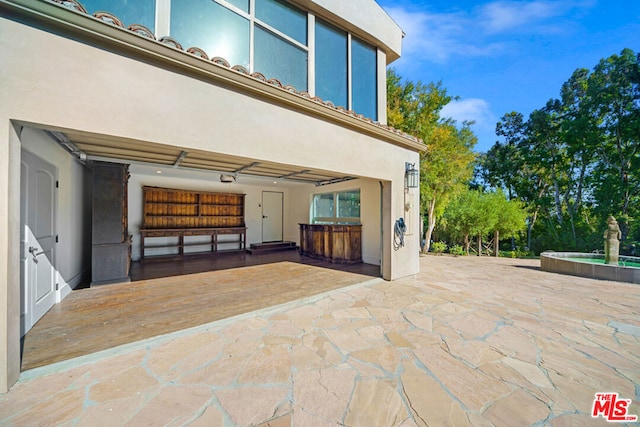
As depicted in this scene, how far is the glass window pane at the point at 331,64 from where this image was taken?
5422 millimetres

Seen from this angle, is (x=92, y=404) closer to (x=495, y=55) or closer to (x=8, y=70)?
(x=8, y=70)

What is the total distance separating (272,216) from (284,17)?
716 centimetres

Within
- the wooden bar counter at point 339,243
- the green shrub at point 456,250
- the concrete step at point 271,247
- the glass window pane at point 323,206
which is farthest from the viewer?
the green shrub at point 456,250

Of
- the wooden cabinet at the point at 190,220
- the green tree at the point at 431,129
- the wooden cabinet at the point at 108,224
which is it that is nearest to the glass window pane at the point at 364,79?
the green tree at the point at 431,129

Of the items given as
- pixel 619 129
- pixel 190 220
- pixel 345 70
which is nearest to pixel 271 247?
pixel 190 220

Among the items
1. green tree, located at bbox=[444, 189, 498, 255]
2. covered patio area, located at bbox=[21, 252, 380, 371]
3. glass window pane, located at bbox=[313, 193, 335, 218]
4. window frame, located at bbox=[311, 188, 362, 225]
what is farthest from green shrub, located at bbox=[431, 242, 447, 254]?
covered patio area, located at bbox=[21, 252, 380, 371]

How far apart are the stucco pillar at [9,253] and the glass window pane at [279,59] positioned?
11.3 feet

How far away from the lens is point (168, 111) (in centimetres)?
270

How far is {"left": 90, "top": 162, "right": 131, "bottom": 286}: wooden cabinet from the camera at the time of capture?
4.81m

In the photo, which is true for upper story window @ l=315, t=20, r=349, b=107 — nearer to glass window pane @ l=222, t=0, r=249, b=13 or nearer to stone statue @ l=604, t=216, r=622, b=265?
glass window pane @ l=222, t=0, r=249, b=13

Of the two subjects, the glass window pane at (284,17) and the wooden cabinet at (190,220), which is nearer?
the glass window pane at (284,17)

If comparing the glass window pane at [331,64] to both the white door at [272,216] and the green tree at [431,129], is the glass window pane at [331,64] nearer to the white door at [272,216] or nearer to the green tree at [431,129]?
the green tree at [431,129]

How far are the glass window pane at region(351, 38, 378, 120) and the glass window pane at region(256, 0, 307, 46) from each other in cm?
148

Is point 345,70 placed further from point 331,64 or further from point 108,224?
point 108,224
